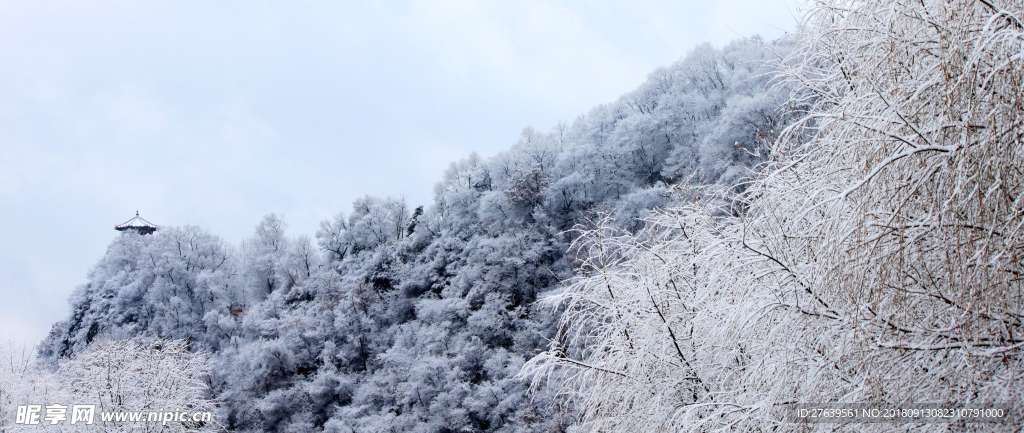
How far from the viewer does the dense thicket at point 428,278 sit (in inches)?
953

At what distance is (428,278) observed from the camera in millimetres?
34875

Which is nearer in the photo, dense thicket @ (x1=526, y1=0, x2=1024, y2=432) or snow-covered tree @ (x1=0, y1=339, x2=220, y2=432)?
dense thicket @ (x1=526, y1=0, x2=1024, y2=432)

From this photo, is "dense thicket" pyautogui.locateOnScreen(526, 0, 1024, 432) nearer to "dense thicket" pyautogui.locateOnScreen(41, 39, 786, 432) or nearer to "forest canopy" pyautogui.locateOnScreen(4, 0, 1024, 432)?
"forest canopy" pyautogui.locateOnScreen(4, 0, 1024, 432)

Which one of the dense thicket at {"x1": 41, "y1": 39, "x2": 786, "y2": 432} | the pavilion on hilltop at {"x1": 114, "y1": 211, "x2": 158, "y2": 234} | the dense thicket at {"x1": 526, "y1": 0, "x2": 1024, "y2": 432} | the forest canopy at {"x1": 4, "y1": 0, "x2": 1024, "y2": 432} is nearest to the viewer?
the dense thicket at {"x1": 526, "y1": 0, "x2": 1024, "y2": 432}

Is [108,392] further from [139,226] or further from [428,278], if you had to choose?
[139,226]

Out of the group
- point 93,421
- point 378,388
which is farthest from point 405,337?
point 93,421

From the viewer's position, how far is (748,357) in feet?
14.8

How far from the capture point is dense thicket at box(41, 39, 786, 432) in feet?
79.4

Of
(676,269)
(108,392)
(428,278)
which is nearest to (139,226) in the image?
(428,278)

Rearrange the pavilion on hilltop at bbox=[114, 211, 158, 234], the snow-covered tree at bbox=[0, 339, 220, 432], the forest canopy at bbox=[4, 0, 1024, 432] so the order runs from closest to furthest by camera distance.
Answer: the forest canopy at bbox=[4, 0, 1024, 432] → the snow-covered tree at bbox=[0, 339, 220, 432] → the pavilion on hilltop at bbox=[114, 211, 158, 234]

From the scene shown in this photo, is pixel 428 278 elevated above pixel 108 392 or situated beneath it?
elevated above

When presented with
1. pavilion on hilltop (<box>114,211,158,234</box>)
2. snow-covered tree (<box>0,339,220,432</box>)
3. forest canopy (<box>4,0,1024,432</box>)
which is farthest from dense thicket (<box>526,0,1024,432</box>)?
pavilion on hilltop (<box>114,211,158,234</box>)

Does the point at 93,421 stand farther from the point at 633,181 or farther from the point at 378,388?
the point at 633,181

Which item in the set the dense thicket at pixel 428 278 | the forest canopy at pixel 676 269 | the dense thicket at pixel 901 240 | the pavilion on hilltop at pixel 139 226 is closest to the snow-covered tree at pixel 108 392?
the forest canopy at pixel 676 269
